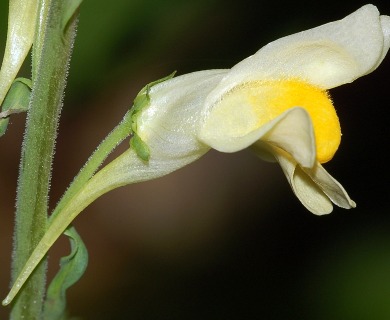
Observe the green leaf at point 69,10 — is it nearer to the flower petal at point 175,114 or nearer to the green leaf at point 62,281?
the flower petal at point 175,114

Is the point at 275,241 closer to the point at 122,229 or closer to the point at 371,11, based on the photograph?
the point at 122,229

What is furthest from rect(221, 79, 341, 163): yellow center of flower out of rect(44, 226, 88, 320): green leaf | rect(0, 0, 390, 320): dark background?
rect(0, 0, 390, 320): dark background

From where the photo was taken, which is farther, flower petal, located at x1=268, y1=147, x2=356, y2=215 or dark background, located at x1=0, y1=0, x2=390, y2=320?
dark background, located at x1=0, y1=0, x2=390, y2=320

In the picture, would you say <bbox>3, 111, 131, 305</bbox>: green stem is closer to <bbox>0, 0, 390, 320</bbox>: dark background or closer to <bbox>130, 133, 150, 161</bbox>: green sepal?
<bbox>130, 133, 150, 161</bbox>: green sepal

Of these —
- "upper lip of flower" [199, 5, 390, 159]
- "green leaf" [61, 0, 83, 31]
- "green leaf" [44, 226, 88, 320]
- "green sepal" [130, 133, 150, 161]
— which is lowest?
"green leaf" [44, 226, 88, 320]

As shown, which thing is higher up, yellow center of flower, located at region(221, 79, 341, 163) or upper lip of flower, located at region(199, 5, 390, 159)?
upper lip of flower, located at region(199, 5, 390, 159)

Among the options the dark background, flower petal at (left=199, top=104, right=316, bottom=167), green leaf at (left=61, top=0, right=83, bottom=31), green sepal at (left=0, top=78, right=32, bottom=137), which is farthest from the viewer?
the dark background

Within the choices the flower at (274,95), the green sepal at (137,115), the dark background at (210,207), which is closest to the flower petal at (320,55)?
the flower at (274,95)
